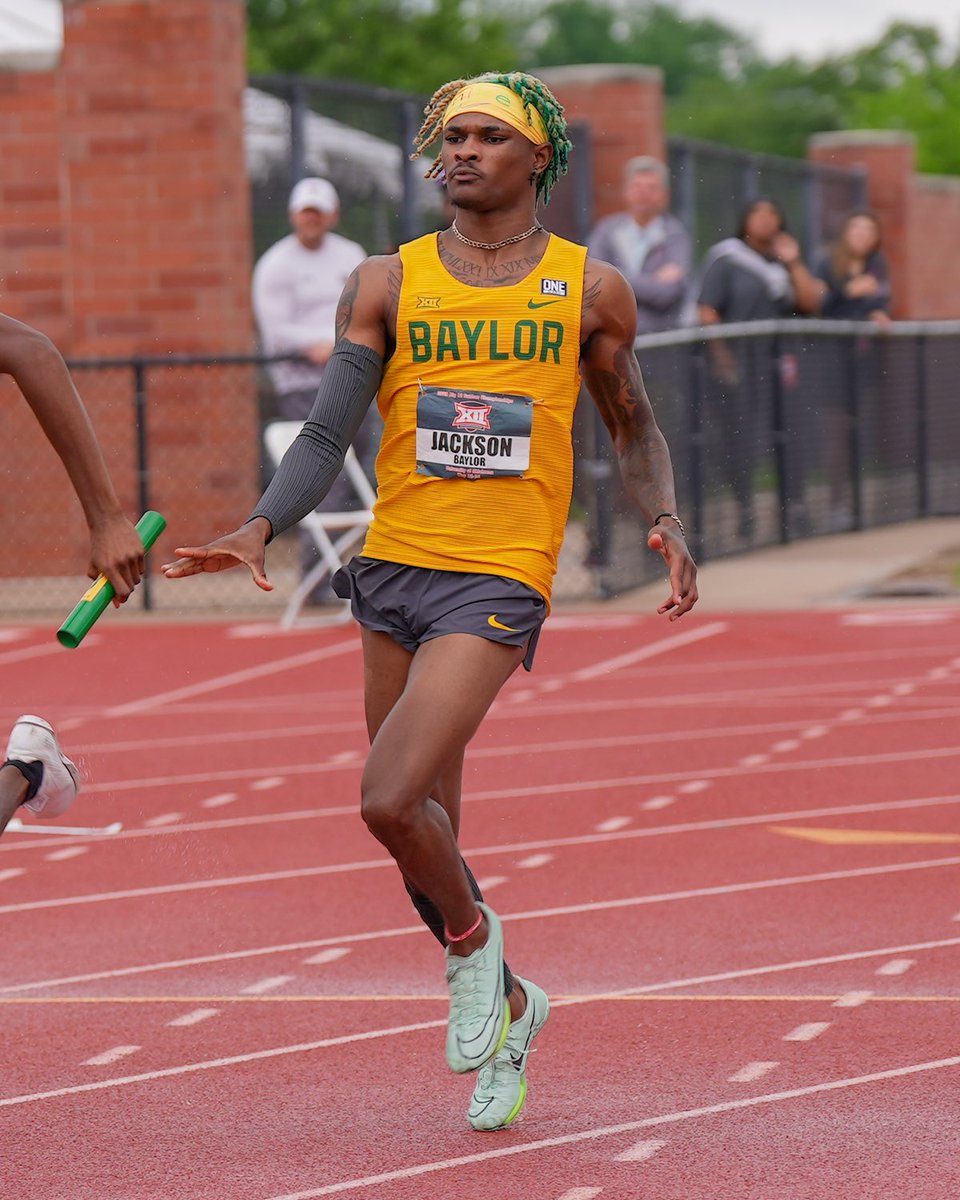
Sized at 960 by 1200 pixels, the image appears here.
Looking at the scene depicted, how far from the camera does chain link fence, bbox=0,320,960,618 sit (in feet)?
48.6

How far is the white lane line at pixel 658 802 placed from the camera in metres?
8.58

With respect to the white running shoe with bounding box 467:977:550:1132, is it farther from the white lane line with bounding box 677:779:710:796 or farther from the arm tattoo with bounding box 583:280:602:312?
the white lane line with bounding box 677:779:710:796

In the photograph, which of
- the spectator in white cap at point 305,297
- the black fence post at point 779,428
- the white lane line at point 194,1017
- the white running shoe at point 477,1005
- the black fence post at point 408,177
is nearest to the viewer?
the white running shoe at point 477,1005

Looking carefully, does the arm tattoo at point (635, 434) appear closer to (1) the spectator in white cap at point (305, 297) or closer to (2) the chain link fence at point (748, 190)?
(1) the spectator in white cap at point (305, 297)

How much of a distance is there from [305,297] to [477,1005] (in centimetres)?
980

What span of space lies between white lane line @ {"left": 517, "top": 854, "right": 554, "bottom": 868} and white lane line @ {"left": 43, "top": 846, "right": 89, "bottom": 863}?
1448 mm

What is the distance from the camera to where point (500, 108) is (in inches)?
195

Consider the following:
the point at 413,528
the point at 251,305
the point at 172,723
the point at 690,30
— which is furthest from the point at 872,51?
the point at 413,528

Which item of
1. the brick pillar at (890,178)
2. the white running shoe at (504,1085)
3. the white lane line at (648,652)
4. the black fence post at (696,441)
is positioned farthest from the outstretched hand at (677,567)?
the brick pillar at (890,178)

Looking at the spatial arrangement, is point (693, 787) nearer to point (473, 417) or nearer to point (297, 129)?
point (473, 417)

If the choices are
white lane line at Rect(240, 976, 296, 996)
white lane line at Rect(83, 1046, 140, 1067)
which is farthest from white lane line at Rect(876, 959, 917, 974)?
white lane line at Rect(83, 1046, 140, 1067)

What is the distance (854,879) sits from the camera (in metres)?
7.25

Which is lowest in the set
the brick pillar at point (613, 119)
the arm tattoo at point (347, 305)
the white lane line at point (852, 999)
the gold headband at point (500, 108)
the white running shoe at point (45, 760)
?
the white lane line at point (852, 999)

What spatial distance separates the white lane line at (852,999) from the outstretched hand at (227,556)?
1944mm
